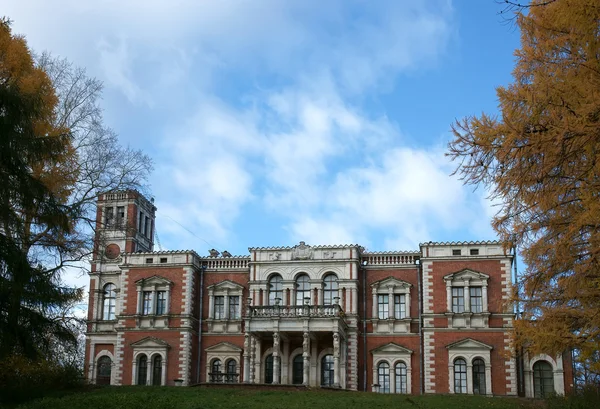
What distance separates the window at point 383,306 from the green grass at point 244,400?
11.2 metres

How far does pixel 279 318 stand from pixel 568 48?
83.7 ft

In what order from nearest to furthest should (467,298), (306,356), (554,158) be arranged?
1. (554,158)
2. (306,356)
3. (467,298)

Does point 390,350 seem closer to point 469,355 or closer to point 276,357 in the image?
point 469,355

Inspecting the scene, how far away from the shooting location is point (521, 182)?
11.8m

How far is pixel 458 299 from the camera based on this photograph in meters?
37.8

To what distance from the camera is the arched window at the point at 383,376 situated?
124 feet

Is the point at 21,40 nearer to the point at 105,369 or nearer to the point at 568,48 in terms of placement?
the point at 568,48

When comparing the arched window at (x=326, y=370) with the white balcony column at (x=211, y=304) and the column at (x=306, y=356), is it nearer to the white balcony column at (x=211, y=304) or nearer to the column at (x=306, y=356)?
the column at (x=306, y=356)

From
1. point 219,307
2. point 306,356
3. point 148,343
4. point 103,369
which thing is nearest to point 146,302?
point 148,343

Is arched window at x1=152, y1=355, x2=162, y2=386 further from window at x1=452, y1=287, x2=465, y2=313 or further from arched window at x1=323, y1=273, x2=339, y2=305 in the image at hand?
window at x1=452, y1=287, x2=465, y2=313

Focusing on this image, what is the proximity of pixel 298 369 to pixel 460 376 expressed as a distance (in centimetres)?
871

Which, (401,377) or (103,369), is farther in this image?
(103,369)

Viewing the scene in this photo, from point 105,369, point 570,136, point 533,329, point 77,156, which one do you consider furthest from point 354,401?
point 105,369

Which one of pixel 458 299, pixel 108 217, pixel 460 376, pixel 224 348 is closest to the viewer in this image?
pixel 108 217
